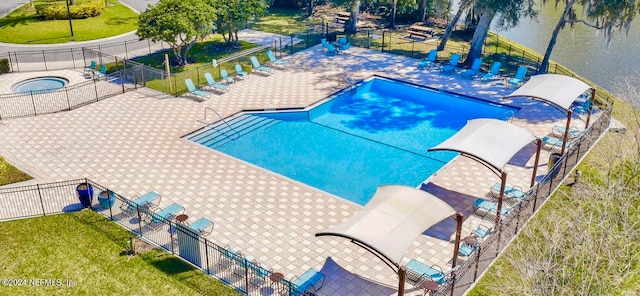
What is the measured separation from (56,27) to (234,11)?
14748 millimetres

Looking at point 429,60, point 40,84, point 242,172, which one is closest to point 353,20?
point 429,60

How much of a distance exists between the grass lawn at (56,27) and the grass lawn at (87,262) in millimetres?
23285

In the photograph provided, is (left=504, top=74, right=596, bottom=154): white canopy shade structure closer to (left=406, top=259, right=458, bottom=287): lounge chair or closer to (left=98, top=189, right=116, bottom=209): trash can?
(left=406, top=259, right=458, bottom=287): lounge chair

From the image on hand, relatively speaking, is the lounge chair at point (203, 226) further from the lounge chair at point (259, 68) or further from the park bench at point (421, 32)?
the park bench at point (421, 32)

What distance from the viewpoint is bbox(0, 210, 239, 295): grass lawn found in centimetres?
1658

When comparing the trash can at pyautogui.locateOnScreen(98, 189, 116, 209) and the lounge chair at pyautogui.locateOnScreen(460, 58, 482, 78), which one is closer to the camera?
the trash can at pyautogui.locateOnScreen(98, 189, 116, 209)

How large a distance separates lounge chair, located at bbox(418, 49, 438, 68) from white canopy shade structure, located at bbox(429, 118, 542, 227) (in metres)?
13.7

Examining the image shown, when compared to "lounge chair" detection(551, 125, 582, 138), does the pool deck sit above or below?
below

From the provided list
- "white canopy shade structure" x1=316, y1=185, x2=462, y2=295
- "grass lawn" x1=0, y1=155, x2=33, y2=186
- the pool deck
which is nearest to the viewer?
"white canopy shade structure" x1=316, y1=185, x2=462, y2=295

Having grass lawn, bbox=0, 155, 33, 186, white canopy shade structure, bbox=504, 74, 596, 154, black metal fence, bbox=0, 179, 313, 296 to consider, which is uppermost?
white canopy shade structure, bbox=504, 74, 596, 154

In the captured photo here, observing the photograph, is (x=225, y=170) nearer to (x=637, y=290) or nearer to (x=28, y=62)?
(x=637, y=290)

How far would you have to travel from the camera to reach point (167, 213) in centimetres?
1944

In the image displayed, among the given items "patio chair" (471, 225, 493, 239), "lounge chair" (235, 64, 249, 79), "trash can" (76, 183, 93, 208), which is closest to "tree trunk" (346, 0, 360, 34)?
"lounge chair" (235, 64, 249, 79)

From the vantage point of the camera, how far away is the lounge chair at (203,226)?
1867 cm
